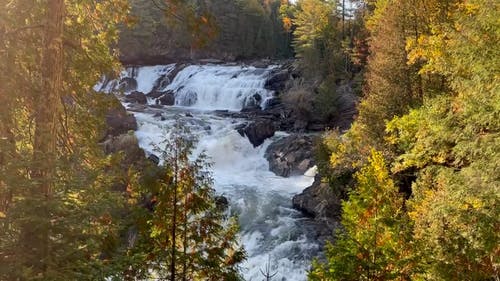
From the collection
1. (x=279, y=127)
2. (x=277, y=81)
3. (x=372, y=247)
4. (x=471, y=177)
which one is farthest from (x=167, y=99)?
(x=372, y=247)

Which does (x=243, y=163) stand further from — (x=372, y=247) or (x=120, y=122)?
(x=372, y=247)

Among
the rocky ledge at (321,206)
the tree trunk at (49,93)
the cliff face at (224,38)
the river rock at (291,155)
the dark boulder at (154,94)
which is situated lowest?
the rocky ledge at (321,206)

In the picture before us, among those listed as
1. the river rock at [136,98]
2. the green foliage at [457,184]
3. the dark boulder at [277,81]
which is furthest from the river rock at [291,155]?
the river rock at [136,98]

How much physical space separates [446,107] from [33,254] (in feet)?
32.4

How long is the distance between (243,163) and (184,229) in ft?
69.5

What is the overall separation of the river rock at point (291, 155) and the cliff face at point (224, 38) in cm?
3516

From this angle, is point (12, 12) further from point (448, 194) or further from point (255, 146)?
point (255, 146)

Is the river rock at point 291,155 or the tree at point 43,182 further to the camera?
the river rock at point 291,155

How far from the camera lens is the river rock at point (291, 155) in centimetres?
2728

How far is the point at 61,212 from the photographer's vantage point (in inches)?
175

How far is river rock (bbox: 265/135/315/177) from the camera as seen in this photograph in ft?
89.5

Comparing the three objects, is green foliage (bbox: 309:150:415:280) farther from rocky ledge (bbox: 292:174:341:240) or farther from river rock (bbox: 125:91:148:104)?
river rock (bbox: 125:91:148:104)

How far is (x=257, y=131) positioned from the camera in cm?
3186

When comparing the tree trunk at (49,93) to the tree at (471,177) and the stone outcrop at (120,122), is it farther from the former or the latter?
the stone outcrop at (120,122)
